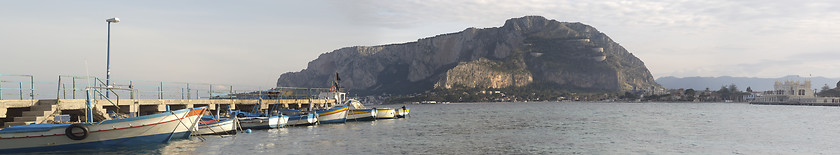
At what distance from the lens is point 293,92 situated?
88.8 metres

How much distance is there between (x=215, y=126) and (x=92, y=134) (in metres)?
14.8

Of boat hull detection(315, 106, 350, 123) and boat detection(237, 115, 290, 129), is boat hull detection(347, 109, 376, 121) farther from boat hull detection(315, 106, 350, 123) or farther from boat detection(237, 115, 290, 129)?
boat detection(237, 115, 290, 129)

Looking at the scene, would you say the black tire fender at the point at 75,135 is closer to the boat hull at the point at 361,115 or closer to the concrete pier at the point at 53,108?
the concrete pier at the point at 53,108

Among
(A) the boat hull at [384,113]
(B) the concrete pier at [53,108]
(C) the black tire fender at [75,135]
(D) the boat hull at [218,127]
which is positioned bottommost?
(A) the boat hull at [384,113]

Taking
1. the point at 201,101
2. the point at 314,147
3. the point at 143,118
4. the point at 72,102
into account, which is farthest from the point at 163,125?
the point at 201,101

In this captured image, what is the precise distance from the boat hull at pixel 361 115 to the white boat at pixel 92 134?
43415 mm

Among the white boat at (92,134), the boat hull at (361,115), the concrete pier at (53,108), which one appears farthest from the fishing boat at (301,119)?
the white boat at (92,134)

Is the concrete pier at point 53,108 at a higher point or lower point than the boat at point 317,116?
higher

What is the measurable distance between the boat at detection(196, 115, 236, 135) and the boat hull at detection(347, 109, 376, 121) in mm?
31610

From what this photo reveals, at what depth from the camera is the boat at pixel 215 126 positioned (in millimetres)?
48062

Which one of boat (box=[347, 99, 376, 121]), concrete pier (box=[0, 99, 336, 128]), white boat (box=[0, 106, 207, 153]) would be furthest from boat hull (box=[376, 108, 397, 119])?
white boat (box=[0, 106, 207, 153])

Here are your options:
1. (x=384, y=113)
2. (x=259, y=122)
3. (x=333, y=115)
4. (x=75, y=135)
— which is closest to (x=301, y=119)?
(x=333, y=115)

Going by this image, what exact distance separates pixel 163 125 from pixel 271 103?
40381 mm

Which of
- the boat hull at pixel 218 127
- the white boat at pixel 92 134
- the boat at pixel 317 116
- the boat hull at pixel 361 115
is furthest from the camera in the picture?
the boat hull at pixel 361 115
